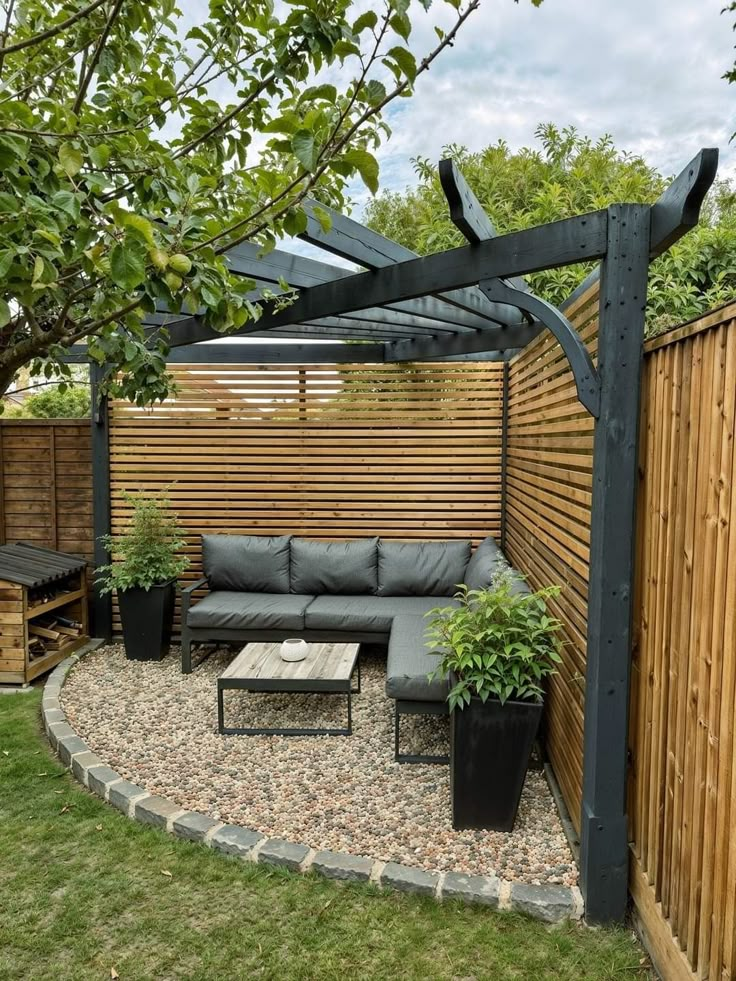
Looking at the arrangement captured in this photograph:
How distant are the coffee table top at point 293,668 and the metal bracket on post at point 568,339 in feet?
7.54

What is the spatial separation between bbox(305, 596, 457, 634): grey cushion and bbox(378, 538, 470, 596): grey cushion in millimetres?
199

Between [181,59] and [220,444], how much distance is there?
4.07m

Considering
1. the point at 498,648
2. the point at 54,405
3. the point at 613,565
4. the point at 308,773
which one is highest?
the point at 54,405

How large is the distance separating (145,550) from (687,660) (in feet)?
14.4

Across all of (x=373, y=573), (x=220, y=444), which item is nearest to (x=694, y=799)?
(x=373, y=573)

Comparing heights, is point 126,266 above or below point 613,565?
above

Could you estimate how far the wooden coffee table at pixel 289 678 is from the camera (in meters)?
3.77

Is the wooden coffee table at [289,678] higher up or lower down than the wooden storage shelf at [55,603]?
lower down

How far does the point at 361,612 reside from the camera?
15.9 ft

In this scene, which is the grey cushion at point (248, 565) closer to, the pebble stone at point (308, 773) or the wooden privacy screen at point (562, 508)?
the pebble stone at point (308, 773)

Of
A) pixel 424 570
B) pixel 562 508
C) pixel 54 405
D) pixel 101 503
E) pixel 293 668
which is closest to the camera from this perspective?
pixel 562 508

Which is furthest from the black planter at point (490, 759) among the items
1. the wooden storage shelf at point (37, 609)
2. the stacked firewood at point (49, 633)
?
the stacked firewood at point (49, 633)

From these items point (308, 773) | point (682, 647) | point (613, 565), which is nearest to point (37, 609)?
point (308, 773)

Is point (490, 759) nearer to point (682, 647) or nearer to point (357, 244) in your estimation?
point (682, 647)
